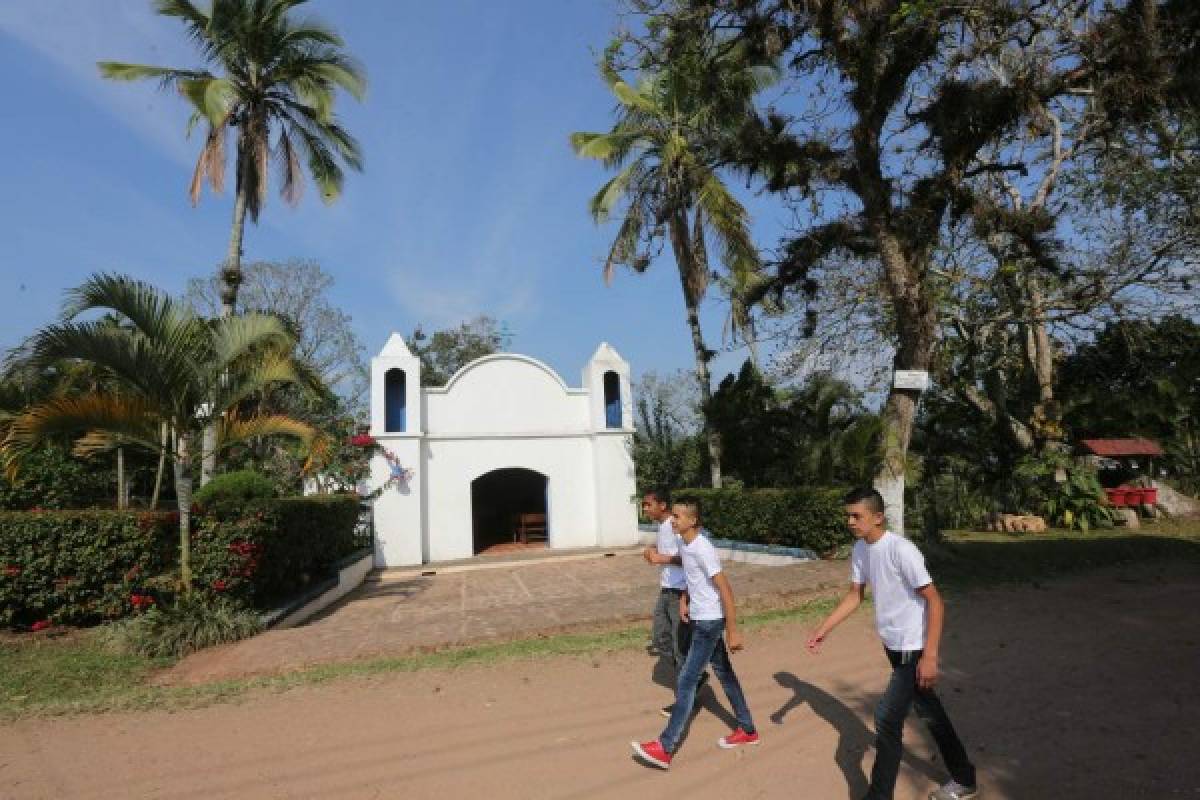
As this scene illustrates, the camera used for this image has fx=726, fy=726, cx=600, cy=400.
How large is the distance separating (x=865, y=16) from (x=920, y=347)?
13.4 feet

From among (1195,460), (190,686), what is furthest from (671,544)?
(1195,460)

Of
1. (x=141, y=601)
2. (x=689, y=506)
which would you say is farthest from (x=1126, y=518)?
(x=141, y=601)

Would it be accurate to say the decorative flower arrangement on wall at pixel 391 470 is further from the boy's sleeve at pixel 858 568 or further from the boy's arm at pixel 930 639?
the boy's arm at pixel 930 639

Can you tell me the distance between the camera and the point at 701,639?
157 inches

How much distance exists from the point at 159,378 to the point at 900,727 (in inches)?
286

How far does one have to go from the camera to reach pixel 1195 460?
57.8ft

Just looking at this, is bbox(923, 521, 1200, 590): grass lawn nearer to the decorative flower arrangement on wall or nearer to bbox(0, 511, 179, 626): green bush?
bbox(0, 511, 179, 626): green bush

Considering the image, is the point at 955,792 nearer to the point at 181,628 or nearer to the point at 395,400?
the point at 181,628

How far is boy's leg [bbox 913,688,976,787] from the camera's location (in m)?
3.29

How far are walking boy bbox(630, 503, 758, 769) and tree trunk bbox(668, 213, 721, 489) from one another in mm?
11024

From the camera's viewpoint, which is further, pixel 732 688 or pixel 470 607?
pixel 470 607

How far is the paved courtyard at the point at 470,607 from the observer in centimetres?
679

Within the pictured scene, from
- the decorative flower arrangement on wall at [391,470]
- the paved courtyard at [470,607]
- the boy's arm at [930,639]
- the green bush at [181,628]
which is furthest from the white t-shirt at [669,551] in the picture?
the decorative flower arrangement on wall at [391,470]

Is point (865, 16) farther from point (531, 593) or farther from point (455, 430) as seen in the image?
point (455, 430)
